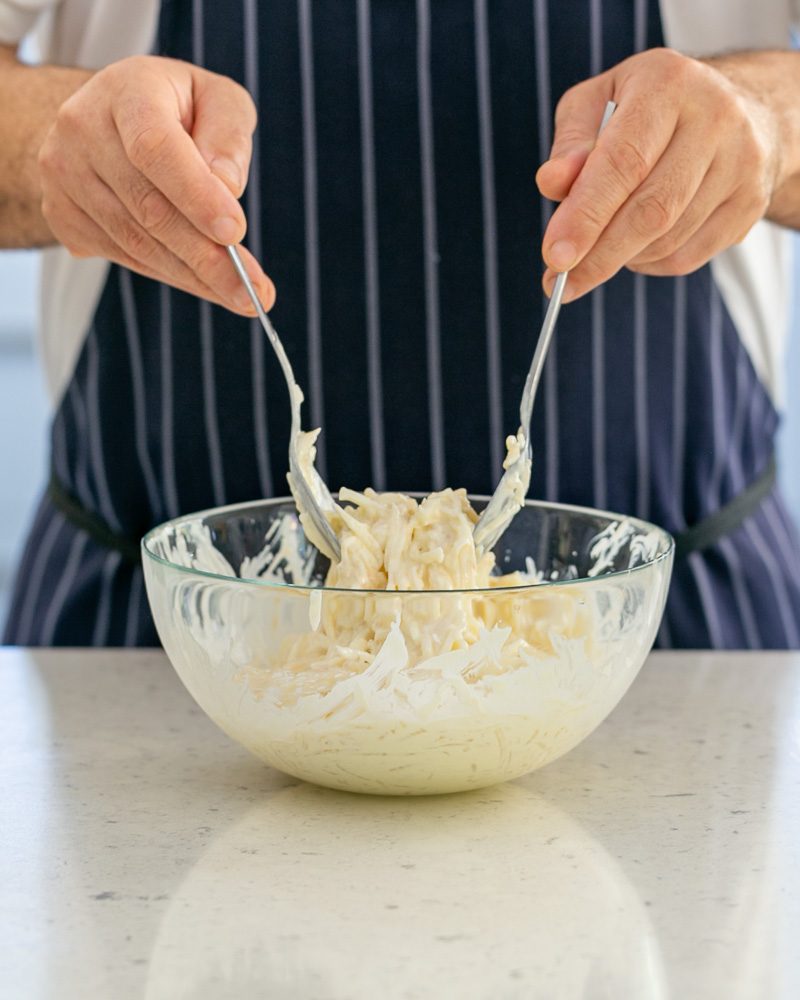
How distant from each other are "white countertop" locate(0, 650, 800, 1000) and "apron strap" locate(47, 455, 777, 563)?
33cm

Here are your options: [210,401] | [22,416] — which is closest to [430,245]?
[210,401]

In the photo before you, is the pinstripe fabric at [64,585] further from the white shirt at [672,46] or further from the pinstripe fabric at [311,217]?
the pinstripe fabric at [311,217]

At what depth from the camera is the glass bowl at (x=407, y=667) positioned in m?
0.82

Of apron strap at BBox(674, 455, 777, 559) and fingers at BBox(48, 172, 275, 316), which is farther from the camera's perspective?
apron strap at BBox(674, 455, 777, 559)

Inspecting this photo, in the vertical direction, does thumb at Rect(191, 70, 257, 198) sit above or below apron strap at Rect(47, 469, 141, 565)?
above

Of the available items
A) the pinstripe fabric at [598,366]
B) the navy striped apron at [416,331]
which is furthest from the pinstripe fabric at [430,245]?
the pinstripe fabric at [598,366]

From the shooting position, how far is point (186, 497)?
4.51ft

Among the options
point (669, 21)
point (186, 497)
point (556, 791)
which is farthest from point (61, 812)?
point (669, 21)

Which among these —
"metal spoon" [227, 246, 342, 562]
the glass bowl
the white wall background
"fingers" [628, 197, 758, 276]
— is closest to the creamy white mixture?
the glass bowl

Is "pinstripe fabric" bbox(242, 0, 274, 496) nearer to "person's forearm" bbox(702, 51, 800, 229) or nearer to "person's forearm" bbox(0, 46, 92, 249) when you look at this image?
"person's forearm" bbox(0, 46, 92, 249)

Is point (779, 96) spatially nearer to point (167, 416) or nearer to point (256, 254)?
point (256, 254)

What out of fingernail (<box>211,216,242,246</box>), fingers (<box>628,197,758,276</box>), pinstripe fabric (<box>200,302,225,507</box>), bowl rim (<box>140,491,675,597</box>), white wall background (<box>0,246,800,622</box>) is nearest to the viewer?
bowl rim (<box>140,491,675,597</box>)

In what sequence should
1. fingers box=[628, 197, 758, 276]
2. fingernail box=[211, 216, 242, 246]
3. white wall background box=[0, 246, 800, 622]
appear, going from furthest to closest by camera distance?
white wall background box=[0, 246, 800, 622], fingers box=[628, 197, 758, 276], fingernail box=[211, 216, 242, 246]

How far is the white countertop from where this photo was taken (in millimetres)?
676
